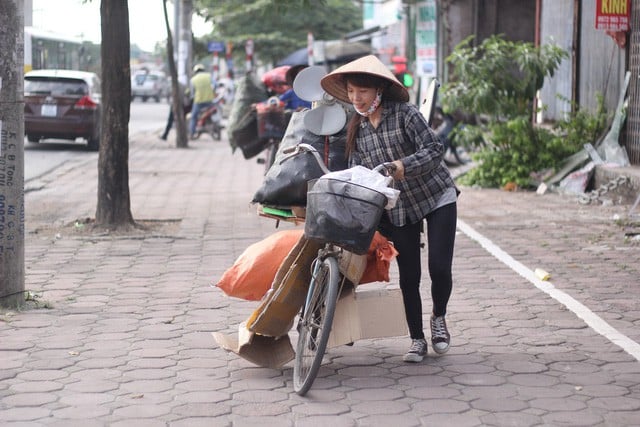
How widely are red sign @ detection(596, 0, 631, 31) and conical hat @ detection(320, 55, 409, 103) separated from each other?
8228 millimetres

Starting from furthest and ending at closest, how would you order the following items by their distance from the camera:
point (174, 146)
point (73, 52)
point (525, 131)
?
point (73, 52) → point (174, 146) → point (525, 131)

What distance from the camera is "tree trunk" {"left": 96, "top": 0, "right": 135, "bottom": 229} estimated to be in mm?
10500

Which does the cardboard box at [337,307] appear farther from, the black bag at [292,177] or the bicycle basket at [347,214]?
the bicycle basket at [347,214]

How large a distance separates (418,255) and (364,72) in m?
1.03

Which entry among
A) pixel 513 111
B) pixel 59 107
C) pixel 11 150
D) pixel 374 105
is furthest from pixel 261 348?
pixel 59 107

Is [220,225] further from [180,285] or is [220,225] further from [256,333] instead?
[256,333]

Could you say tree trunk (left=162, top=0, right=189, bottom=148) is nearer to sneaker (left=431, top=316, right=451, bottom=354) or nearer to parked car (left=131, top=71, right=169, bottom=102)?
sneaker (left=431, top=316, right=451, bottom=354)

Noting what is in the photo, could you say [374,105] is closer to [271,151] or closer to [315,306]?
[315,306]

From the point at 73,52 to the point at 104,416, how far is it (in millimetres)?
35930

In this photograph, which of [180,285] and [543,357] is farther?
[180,285]

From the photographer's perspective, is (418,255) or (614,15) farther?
(614,15)

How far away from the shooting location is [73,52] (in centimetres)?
3922

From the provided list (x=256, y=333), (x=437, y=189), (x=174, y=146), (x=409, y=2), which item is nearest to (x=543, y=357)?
(x=437, y=189)

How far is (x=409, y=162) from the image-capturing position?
5309mm
